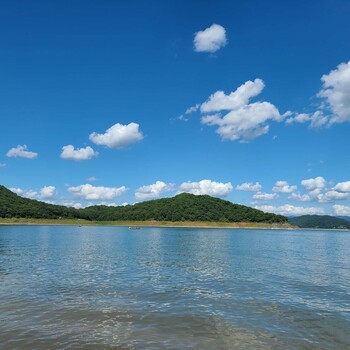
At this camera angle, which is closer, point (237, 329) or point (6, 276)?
point (237, 329)

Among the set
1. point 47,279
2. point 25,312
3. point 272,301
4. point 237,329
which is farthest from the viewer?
point 47,279

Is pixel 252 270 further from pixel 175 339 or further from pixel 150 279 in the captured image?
pixel 175 339

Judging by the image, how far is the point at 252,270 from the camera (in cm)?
4697

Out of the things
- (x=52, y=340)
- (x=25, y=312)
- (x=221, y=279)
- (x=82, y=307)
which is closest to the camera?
(x=52, y=340)

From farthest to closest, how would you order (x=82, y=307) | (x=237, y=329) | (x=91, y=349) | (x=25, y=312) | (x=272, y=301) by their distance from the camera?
(x=272, y=301)
(x=82, y=307)
(x=25, y=312)
(x=237, y=329)
(x=91, y=349)

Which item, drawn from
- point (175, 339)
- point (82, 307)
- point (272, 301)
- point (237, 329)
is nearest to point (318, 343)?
point (237, 329)

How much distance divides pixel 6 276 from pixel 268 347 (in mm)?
29949

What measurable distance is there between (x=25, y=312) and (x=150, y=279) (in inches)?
641

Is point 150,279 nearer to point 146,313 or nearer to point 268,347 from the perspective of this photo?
point 146,313

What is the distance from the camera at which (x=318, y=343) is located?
18.5m

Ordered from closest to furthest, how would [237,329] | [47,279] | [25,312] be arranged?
[237,329] < [25,312] < [47,279]

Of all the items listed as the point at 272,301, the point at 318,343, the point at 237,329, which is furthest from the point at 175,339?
the point at 272,301

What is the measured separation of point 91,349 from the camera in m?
16.5

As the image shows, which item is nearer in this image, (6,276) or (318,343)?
(318,343)
